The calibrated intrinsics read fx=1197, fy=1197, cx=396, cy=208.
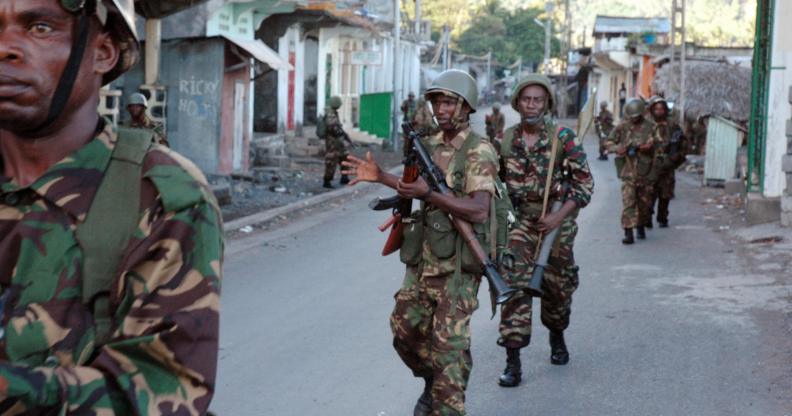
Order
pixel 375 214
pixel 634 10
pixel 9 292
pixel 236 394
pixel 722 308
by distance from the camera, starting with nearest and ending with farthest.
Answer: pixel 9 292
pixel 236 394
pixel 722 308
pixel 375 214
pixel 634 10

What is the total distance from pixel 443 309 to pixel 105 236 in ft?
11.5

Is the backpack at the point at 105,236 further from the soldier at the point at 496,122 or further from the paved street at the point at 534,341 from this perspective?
the soldier at the point at 496,122

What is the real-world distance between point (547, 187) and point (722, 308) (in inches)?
131

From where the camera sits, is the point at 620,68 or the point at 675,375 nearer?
the point at 675,375

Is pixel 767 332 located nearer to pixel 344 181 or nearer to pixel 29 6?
pixel 29 6

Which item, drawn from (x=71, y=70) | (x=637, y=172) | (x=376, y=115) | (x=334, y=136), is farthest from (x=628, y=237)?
(x=376, y=115)

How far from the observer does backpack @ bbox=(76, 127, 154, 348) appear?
1.78 m

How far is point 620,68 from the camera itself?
50500 mm

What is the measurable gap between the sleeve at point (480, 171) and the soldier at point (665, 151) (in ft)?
29.4

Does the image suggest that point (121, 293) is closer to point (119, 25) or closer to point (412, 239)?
point (119, 25)

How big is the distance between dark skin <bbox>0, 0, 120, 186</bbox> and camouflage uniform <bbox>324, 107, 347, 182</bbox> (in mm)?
17407

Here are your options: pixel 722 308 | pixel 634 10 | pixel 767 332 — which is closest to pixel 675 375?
pixel 767 332

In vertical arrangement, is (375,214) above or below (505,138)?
below

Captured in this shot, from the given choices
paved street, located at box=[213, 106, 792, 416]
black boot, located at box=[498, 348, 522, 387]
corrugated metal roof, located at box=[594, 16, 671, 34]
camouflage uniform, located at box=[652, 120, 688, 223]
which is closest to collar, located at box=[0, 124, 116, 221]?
paved street, located at box=[213, 106, 792, 416]
